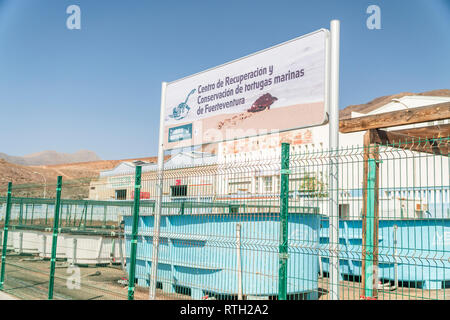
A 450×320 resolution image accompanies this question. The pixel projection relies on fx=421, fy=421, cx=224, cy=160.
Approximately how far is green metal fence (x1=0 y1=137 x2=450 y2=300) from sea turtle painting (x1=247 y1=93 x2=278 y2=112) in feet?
2.98

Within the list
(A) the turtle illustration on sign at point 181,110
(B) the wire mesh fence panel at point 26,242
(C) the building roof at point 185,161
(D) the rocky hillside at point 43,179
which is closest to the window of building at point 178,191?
(C) the building roof at point 185,161

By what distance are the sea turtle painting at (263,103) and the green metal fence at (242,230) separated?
91 cm

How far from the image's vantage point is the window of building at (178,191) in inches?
286

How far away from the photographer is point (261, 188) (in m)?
6.03

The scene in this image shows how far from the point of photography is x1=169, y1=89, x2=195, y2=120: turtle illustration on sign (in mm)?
9906

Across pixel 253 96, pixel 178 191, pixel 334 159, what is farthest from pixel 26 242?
pixel 334 159

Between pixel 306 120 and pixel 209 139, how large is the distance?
279 cm

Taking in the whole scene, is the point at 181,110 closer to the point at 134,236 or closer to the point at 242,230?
the point at 134,236

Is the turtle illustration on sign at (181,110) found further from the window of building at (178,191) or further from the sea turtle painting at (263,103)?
the window of building at (178,191)

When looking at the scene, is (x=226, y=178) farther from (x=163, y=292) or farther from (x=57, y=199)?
(x=57, y=199)

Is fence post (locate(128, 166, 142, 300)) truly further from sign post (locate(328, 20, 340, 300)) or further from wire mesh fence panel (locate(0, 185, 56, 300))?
wire mesh fence panel (locate(0, 185, 56, 300))

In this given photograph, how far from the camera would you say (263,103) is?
311 inches

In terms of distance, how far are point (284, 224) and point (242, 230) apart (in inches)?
52.6

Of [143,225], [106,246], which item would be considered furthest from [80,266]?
[143,225]
